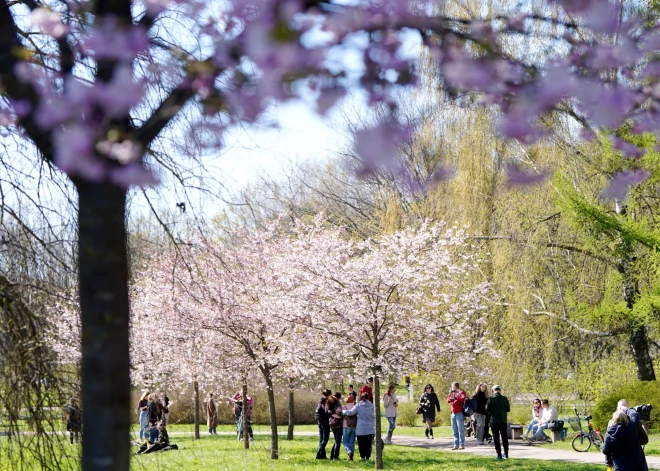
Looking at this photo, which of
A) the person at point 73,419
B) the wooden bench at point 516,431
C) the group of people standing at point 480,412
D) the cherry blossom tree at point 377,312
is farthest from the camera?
the wooden bench at point 516,431

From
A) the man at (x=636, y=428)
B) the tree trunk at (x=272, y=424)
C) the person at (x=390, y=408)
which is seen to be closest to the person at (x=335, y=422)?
the tree trunk at (x=272, y=424)

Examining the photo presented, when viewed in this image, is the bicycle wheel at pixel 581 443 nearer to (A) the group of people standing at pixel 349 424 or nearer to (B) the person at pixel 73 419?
(A) the group of people standing at pixel 349 424

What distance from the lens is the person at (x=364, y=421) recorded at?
17641 millimetres

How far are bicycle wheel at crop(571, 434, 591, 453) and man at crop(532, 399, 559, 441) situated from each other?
1885mm

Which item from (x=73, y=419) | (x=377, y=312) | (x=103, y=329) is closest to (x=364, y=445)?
(x=377, y=312)

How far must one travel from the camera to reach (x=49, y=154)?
4.30 metres

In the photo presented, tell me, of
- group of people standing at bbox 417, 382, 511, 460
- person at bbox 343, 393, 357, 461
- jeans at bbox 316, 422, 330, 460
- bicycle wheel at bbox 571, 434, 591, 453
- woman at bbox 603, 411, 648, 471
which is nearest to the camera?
woman at bbox 603, 411, 648, 471

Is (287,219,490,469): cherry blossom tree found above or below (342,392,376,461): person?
above

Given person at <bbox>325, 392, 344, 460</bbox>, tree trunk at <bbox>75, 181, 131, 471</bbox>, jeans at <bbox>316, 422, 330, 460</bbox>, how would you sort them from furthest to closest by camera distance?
1. person at <bbox>325, 392, 344, 460</bbox>
2. jeans at <bbox>316, 422, 330, 460</bbox>
3. tree trunk at <bbox>75, 181, 131, 471</bbox>

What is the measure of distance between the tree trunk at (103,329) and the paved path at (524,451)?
14.4m

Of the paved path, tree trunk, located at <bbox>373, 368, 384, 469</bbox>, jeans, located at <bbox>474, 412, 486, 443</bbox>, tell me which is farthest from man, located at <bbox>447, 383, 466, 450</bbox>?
tree trunk, located at <bbox>373, 368, 384, 469</bbox>

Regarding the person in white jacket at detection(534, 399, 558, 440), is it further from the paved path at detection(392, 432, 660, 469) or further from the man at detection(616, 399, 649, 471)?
the man at detection(616, 399, 649, 471)

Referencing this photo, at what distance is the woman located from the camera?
10188 mm

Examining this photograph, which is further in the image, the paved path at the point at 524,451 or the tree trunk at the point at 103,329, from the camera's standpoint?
the paved path at the point at 524,451
